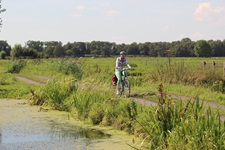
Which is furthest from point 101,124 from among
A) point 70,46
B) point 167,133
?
point 70,46

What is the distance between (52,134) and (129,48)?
144536 millimetres

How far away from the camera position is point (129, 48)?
156 m

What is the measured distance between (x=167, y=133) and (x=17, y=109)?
9.69 m

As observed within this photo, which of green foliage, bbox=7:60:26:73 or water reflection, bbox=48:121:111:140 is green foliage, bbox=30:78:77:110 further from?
green foliage, bbox=7:60:26:73

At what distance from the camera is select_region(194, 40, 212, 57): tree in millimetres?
134025

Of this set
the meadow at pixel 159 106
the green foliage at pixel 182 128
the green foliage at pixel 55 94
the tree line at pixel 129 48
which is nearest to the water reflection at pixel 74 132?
the meadow at pixel 159 106

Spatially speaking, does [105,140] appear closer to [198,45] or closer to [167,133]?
[167,133]

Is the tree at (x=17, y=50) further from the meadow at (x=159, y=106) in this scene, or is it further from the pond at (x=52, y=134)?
the pond at (x=52, y=134)

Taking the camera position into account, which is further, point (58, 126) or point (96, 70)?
point (96, 70)

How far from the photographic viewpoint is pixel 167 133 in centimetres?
920

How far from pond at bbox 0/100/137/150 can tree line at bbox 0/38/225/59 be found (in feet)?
396

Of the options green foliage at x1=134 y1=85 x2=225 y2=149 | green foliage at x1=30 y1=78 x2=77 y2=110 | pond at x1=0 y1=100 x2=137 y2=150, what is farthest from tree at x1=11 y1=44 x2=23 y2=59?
green foliage at x1=134 y1=85 x2=225 y2=149

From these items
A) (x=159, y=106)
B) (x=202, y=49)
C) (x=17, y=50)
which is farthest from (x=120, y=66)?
(x=202, y=49)

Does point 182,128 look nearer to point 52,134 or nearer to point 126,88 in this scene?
point 52,134
